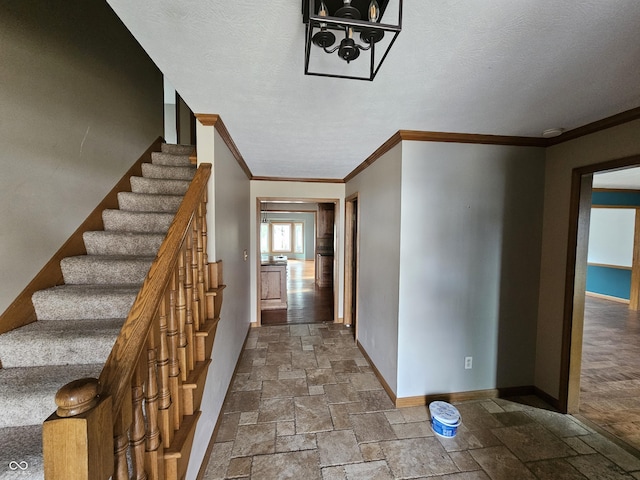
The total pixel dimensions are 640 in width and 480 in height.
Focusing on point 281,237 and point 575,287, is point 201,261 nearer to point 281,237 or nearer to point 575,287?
point 575,287

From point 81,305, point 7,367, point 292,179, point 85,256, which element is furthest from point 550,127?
point 7,367

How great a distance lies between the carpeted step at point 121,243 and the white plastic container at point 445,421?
254cm

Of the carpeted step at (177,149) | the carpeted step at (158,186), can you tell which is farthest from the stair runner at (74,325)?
the carpeted step at (177,149)

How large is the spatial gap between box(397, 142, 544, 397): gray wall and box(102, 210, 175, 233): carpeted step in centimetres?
211

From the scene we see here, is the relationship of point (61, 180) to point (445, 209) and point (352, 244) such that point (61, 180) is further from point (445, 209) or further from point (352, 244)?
point (352, 244)

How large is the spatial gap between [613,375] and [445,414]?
7.62 feet

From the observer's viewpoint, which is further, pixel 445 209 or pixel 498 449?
pixel 445 209

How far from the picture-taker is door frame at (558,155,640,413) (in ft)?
6.66

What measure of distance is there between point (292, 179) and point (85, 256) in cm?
264

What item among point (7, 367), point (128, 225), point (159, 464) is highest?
point (128, 225)

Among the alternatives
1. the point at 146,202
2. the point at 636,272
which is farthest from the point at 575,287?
the point at 636,272

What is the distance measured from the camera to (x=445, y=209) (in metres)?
2.16

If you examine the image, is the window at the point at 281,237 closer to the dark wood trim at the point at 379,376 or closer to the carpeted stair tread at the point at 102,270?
the dark wood trim at the point at 379,376

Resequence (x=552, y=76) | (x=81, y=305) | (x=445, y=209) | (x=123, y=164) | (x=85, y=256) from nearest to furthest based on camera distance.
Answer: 1. (x=552, y=76)
2. (x=81, y=305)
3. (x=85, y=256)
4. (x=445, y=209)
5. (x=123, y=164)
